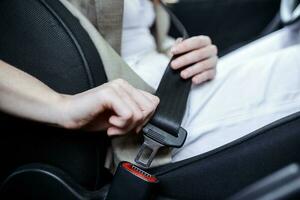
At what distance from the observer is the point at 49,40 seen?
20.9 inches

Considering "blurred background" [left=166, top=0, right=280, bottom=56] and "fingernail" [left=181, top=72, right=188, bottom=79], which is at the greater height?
"fingernail" [left=181, top=72, right=188, bottom=79]

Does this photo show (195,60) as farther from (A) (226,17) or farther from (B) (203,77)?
(A) (226,17)

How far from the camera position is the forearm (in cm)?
51

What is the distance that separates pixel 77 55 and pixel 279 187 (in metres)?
0.32

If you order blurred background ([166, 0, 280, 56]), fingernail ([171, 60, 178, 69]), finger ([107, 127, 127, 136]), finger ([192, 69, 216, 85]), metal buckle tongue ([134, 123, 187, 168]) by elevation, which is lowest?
blurred background ([166, 0, 280, 56])

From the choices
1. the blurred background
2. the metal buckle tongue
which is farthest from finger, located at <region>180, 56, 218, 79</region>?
the blurred background

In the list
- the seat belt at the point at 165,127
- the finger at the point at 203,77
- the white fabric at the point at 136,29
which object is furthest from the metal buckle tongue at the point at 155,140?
the white fabric at the point at 136,29

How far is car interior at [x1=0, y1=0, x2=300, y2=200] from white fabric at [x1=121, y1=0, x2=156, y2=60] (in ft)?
0.66

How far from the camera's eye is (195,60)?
0.64m

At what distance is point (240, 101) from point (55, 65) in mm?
275

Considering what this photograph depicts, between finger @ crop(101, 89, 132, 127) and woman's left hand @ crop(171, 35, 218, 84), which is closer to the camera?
finger @ crop(101, 89, 132, 127)

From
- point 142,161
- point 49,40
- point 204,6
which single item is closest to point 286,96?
point 142,161

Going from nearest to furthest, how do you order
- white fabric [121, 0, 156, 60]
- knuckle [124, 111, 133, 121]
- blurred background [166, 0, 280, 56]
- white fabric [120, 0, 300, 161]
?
knuckle [124, 111, 133, 121]
white fabric [120, 0, 300, 161]
white fabric [121, 0, 156, 60]
blurred background [166, 0, 280, 56]

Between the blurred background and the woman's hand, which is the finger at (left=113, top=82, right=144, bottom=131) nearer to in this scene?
the woman's hand
